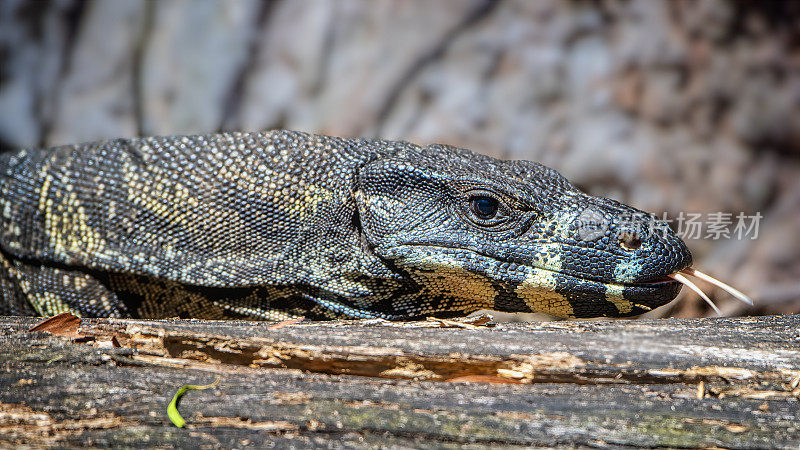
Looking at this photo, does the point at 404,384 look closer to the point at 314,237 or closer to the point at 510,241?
the point at 510,241

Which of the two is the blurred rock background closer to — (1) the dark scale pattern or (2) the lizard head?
(1) the dark scale pattern

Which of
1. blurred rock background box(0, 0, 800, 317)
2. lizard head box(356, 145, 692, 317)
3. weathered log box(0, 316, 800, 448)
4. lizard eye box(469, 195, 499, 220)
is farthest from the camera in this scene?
blurred rock background box(0, 0, 800, 317)

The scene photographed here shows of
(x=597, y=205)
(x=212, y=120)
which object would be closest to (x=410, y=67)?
(x=212, y=120)

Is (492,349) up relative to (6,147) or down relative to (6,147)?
down

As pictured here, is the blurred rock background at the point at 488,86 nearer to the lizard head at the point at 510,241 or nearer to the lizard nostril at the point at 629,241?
the lizard head at the point at 510,241

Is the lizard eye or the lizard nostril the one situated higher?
the lizard eye

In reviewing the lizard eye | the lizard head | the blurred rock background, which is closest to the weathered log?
the lizard head

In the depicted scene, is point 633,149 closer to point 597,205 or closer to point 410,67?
point 410,67

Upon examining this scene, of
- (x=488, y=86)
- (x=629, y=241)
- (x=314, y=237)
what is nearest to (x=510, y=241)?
(x=629, y=241)
